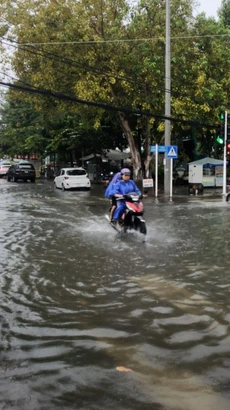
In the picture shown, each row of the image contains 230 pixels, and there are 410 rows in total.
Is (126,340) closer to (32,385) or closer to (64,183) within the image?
(32,385)

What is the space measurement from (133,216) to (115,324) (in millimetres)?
6324

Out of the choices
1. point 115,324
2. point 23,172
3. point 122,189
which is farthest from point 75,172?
point 115,324

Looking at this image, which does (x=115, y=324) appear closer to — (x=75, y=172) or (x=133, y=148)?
(x=133, y=148)

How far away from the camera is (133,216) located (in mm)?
11219

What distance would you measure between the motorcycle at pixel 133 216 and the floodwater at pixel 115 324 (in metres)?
0.58

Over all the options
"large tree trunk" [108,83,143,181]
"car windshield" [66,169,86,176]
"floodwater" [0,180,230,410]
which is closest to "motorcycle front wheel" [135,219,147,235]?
"floodwater" [0,180,230,410]

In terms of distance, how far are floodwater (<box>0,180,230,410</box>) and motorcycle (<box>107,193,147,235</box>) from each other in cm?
58

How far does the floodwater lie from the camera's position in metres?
3.49

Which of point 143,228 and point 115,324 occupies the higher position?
point 143,228

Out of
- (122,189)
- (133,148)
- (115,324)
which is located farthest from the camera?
(133,148)

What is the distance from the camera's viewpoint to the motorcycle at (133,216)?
10.8m

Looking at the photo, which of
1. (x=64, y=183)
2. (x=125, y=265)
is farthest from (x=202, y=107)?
(x=125, y=265)

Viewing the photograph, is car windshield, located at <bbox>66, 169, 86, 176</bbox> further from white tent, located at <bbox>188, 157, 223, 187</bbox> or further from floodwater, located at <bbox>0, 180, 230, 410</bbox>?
floodwater, located at <bbox>0, 180, 230, 410</bbox>

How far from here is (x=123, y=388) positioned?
353 centimetres
